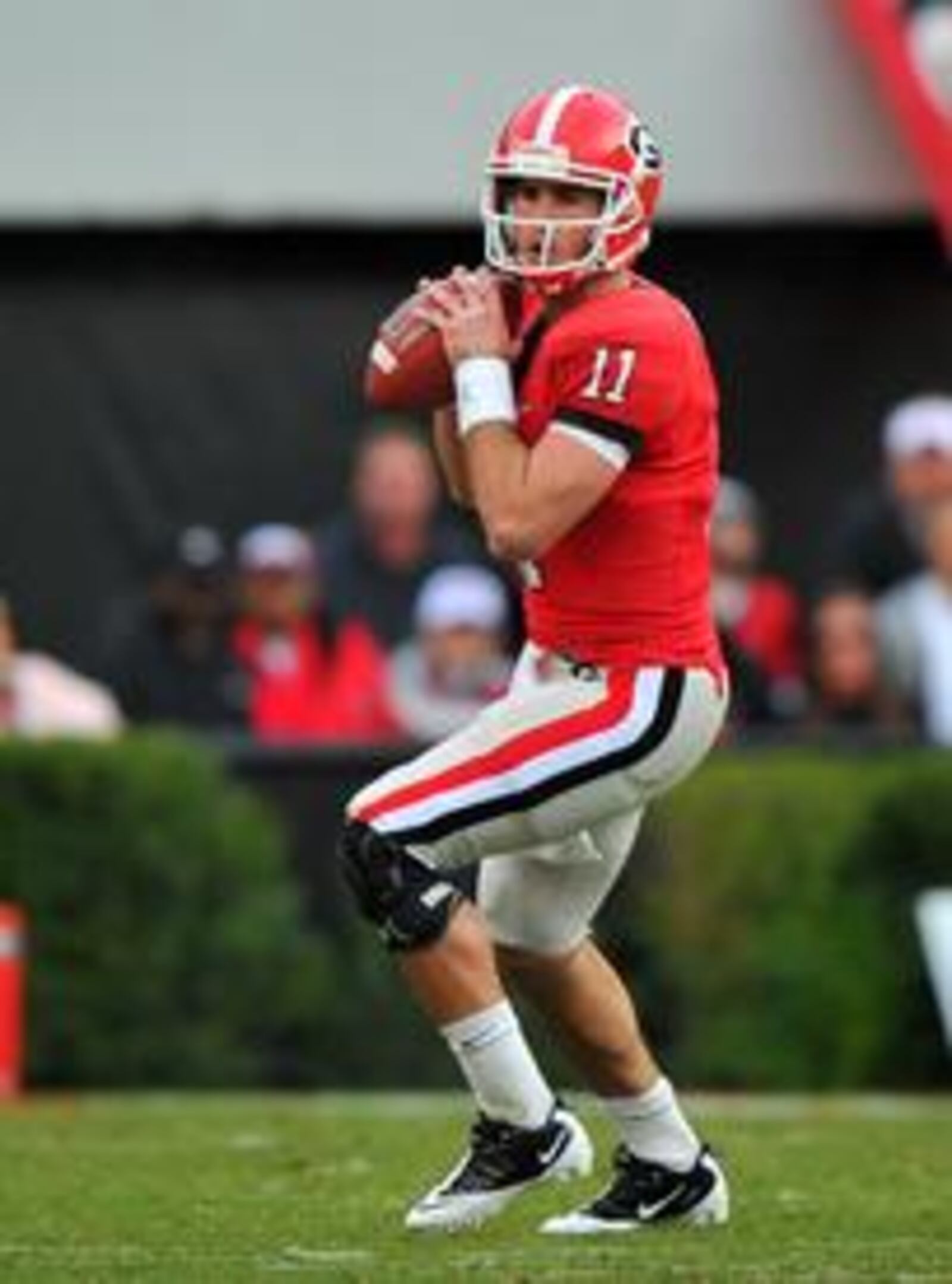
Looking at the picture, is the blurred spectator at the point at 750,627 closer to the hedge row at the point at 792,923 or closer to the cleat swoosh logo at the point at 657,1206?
the hedge row at the point at 792,923

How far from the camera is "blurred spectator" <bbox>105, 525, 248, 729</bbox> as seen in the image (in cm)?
1440

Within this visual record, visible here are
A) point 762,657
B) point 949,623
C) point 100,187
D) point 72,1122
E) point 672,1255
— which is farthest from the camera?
point 100,187

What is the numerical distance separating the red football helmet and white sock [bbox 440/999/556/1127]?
1323 mm

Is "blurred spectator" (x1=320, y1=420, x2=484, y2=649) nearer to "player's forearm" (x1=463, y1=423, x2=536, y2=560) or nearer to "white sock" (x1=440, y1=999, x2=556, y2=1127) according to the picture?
"white sock" (x1=440, y1=999, x2=556, y2=1127)

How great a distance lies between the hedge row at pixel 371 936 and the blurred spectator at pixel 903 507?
1591mm

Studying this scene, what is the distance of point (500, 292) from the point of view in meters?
8.30

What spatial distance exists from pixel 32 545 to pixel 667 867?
13.7 ft

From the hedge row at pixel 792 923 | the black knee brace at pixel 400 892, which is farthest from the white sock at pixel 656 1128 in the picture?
the hedge row at pixel 792 923

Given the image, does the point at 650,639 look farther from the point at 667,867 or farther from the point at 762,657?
the point at 762,657

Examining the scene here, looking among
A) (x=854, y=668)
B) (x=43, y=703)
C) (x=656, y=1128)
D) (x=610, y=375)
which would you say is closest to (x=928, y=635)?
(x=854, y=668)

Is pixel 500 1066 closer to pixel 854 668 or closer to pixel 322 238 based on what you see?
pixel 854 668

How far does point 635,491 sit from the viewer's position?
8.10 m

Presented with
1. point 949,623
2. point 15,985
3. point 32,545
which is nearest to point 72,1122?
point 15,985

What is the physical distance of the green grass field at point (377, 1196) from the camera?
7777 millimetres
